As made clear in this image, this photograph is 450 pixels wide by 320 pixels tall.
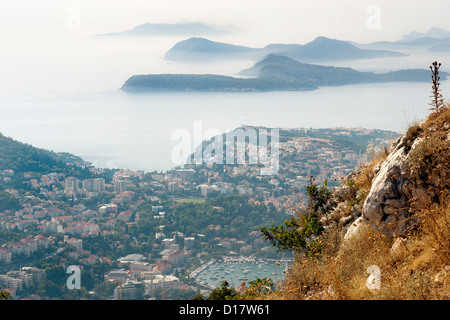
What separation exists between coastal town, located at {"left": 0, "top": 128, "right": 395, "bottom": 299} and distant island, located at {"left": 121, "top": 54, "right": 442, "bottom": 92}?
98.5 feet

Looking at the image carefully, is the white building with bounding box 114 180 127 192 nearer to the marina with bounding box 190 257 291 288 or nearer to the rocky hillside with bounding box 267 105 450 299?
the marina with bounding box 190 257 291 288

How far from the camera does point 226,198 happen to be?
30.3 m

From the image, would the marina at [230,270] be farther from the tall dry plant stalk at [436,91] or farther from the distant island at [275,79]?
the distant island at [275,79]

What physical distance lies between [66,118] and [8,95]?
27.3 m

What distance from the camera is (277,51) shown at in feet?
296

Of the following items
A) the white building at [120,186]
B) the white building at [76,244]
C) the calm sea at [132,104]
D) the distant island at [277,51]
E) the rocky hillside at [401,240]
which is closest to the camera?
the rocky hillside at [401,240]

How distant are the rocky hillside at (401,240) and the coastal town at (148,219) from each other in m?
8.60

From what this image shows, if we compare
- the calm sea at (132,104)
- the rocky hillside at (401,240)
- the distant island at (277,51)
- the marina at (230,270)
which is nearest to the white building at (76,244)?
the marina at (230,270)

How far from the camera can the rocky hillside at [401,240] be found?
8.68 feet

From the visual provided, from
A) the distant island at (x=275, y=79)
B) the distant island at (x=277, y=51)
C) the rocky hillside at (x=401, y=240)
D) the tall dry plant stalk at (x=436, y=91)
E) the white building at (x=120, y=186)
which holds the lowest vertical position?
the white building at (x=120, y=186)

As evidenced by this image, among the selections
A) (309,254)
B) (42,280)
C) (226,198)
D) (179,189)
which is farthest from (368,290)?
(179,189)

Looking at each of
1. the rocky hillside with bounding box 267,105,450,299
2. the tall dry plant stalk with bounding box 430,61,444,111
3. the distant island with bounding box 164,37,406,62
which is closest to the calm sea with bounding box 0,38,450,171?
the distant island with bounding box 164,37,406,62

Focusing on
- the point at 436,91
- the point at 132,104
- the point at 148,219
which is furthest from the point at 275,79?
the point at 436,91

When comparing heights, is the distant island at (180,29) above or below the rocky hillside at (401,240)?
above
